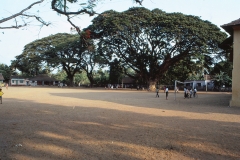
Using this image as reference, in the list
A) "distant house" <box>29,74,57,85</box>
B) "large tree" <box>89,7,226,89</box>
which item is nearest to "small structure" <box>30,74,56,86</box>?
"distant house" <box>29,74,57,85</box>

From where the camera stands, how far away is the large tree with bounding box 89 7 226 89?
32.3 m

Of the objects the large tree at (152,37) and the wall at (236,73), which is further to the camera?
the large tree at (152,37)

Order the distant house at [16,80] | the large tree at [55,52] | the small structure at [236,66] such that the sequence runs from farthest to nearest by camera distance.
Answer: the distant house at [16,80] < the large tree at [55,52] < the small structure at [236,66]

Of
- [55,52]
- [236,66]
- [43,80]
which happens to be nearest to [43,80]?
[43,80]

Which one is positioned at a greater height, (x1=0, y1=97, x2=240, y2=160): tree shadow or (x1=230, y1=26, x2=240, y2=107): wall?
(x1=230, y1=26, x2=240, y2=107): wall

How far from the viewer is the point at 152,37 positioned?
3625cm

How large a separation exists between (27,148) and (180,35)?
31.7m

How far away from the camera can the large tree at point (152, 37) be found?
32.3 metres

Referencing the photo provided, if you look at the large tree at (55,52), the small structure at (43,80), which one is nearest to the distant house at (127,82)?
the large tree at (55,52)

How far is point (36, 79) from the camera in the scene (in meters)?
83.5

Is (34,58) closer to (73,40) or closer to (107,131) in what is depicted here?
(73,40)

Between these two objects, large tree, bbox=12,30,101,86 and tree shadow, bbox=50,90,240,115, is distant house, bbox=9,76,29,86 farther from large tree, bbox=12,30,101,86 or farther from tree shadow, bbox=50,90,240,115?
tree shadow, bbox=50,90,240,115

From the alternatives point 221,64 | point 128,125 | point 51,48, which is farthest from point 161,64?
point 128,125

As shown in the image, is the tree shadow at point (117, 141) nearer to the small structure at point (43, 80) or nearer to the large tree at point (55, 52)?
the large tree at point (55, 52)
